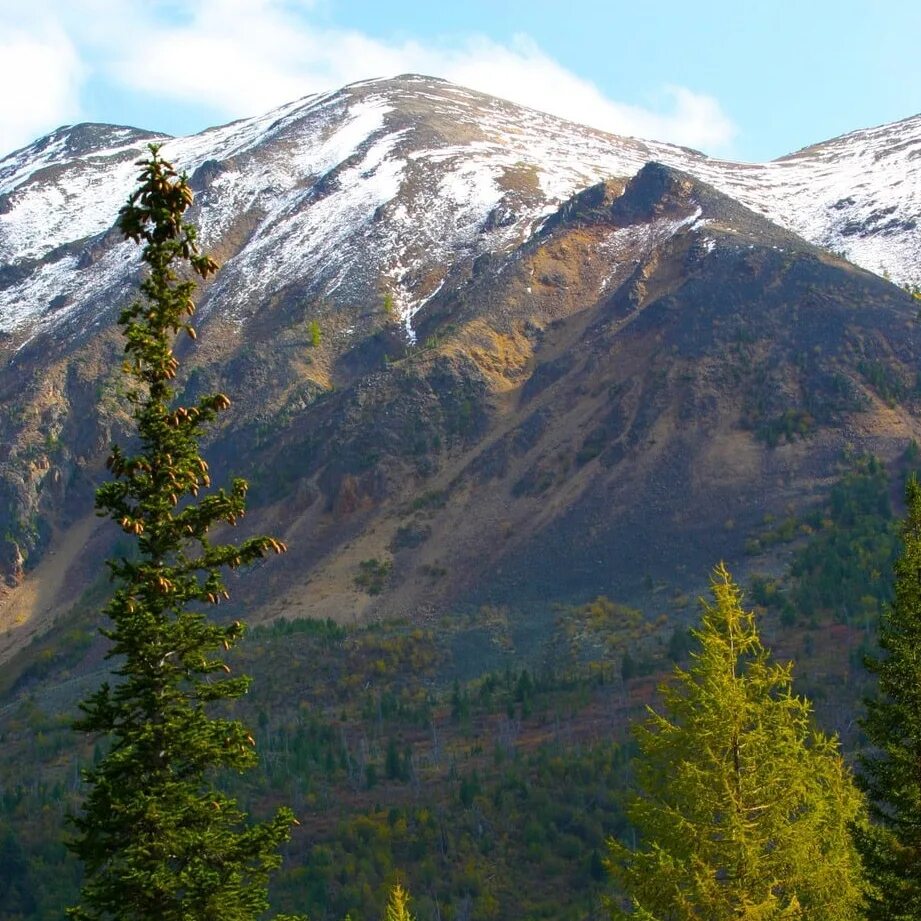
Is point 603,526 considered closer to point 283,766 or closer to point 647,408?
point 647,408

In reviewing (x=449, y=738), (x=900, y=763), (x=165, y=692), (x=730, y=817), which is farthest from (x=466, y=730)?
(x=165, y=692)

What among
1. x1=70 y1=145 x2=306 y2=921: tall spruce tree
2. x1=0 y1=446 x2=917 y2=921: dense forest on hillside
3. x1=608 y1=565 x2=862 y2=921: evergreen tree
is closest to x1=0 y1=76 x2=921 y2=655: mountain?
x1=0 y1=446 x2=917 y2=921: dense forest on hillside

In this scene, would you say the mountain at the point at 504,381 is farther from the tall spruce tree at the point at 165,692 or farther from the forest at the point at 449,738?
the tall spruce tree at the point at 165,692

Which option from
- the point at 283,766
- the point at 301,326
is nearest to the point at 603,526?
the point at 283,766

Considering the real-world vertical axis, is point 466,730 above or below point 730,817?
below

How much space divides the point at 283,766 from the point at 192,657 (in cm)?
7727

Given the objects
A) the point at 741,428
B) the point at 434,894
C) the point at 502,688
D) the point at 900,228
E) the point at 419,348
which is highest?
the point at 900,228

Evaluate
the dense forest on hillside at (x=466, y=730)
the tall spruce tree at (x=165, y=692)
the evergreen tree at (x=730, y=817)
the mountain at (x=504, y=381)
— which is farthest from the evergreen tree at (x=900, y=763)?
the mountain at (x=504, y=381)

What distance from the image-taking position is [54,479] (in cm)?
16712

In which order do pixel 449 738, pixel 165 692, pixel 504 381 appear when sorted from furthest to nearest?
pixel 504 381, pixel 449 738, pixel 165 692

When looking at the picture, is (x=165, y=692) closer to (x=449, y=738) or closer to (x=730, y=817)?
(x=730, y=817)

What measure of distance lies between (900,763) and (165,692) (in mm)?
8858

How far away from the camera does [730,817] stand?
51.8 ft

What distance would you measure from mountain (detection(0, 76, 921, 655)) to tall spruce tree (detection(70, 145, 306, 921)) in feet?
313
